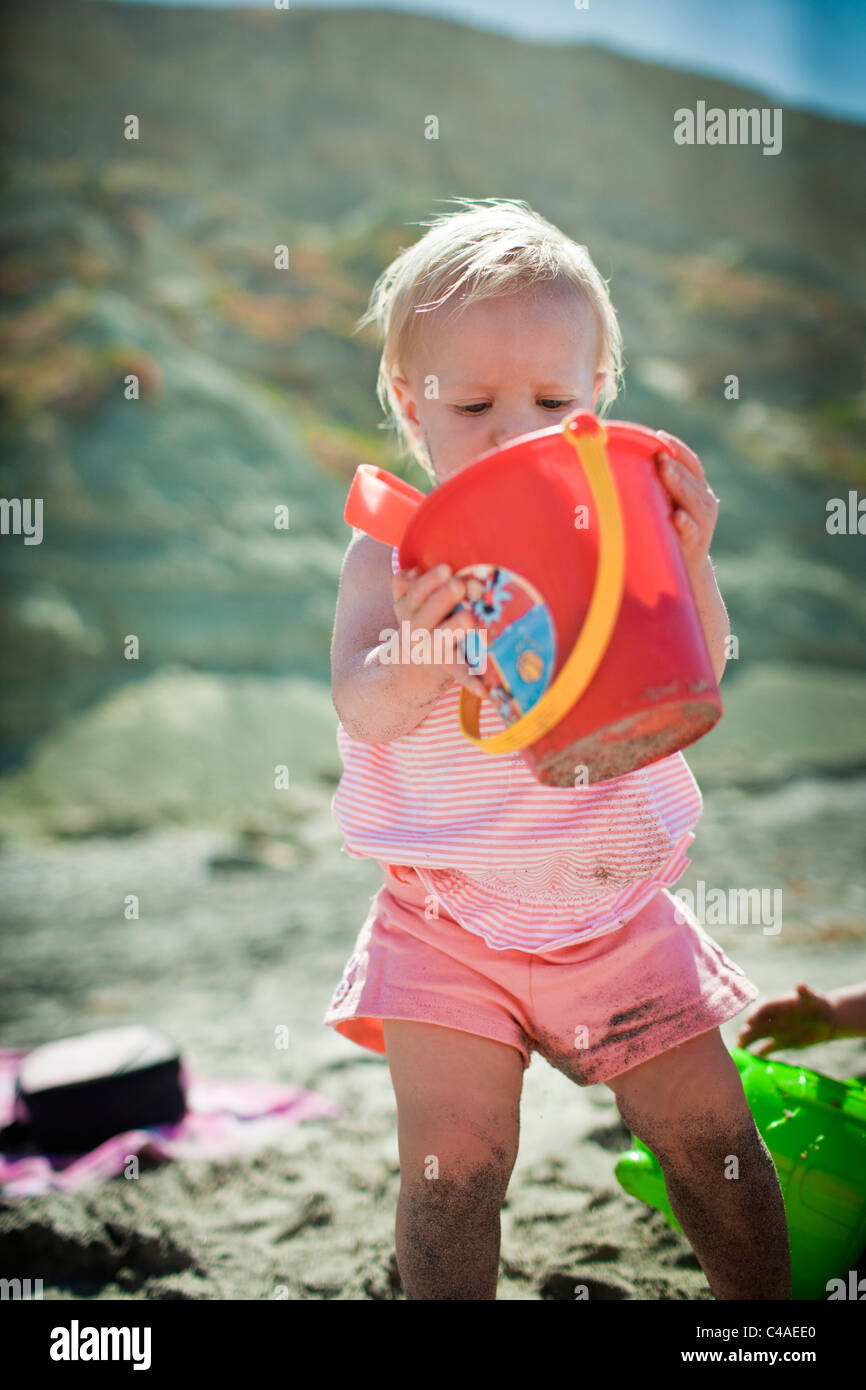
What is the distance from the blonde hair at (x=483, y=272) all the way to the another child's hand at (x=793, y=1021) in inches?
40.0

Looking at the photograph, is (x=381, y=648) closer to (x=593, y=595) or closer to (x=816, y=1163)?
(x=593, y=595)

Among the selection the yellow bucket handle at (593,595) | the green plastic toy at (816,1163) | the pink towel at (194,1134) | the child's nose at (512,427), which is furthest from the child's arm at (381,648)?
the pink towel at (194,1134)

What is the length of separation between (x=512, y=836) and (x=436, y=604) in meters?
0.44

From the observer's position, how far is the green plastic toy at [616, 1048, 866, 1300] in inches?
57.9

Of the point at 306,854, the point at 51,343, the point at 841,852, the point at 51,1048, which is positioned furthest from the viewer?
the point at 51,343

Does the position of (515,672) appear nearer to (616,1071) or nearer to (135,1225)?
(616,1071)

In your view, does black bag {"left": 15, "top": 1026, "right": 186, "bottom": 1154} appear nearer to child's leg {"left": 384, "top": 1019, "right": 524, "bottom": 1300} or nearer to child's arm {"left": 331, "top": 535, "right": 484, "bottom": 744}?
child's leg {"left": 384, "top": 1019, "right": 524, "bottom": 1300}

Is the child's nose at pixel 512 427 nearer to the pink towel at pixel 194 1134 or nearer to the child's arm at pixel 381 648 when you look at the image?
the child's arm at pixel 381 648

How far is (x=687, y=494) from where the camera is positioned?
3.91 feet

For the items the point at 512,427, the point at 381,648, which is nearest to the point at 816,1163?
the point at 381,648

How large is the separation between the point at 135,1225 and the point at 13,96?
14372 millimetres

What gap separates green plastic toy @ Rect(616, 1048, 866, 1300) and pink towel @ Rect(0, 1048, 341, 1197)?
94 centimetres
